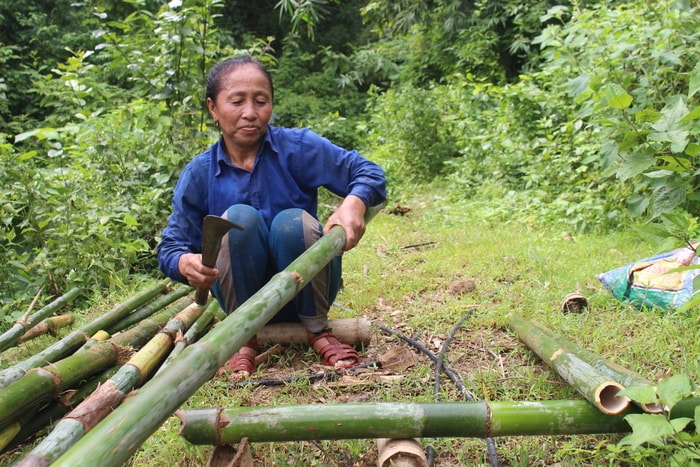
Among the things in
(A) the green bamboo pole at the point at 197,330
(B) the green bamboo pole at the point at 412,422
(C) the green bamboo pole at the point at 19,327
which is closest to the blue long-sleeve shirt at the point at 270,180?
(A) the green bamboo pole at the point at 197,330

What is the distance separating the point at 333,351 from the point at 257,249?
540mm

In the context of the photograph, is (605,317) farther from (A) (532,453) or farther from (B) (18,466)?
(B) (18,466)

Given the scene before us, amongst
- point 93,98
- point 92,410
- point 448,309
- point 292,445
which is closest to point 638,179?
point 448,309

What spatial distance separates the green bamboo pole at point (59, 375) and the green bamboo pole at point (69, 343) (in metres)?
0.12

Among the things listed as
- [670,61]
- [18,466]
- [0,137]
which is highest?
[670,61]

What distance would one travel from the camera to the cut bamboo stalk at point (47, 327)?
255 centimetres

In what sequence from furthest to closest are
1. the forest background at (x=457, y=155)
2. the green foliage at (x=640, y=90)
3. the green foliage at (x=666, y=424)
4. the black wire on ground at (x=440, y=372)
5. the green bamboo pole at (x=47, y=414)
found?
→ the forest background at (x=457, y=155) < the green foliage at (x=640, y=90) < the green bamboo pole at (x=47, y=414) < the black wire on ground at (x=440, y=372) < the green foliage at (x=666, y=424)

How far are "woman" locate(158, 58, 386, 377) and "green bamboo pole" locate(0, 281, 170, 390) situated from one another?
1.69 ft

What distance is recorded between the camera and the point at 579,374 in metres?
1.54

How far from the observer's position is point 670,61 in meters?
3.55

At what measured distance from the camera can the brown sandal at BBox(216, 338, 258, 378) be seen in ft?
7.08

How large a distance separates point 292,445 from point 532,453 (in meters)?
0.72

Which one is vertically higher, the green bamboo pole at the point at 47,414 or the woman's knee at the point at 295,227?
the woman's knee at the point at 295,227

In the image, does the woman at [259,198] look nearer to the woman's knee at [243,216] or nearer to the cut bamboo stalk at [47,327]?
the woman's knee at [243,216]
